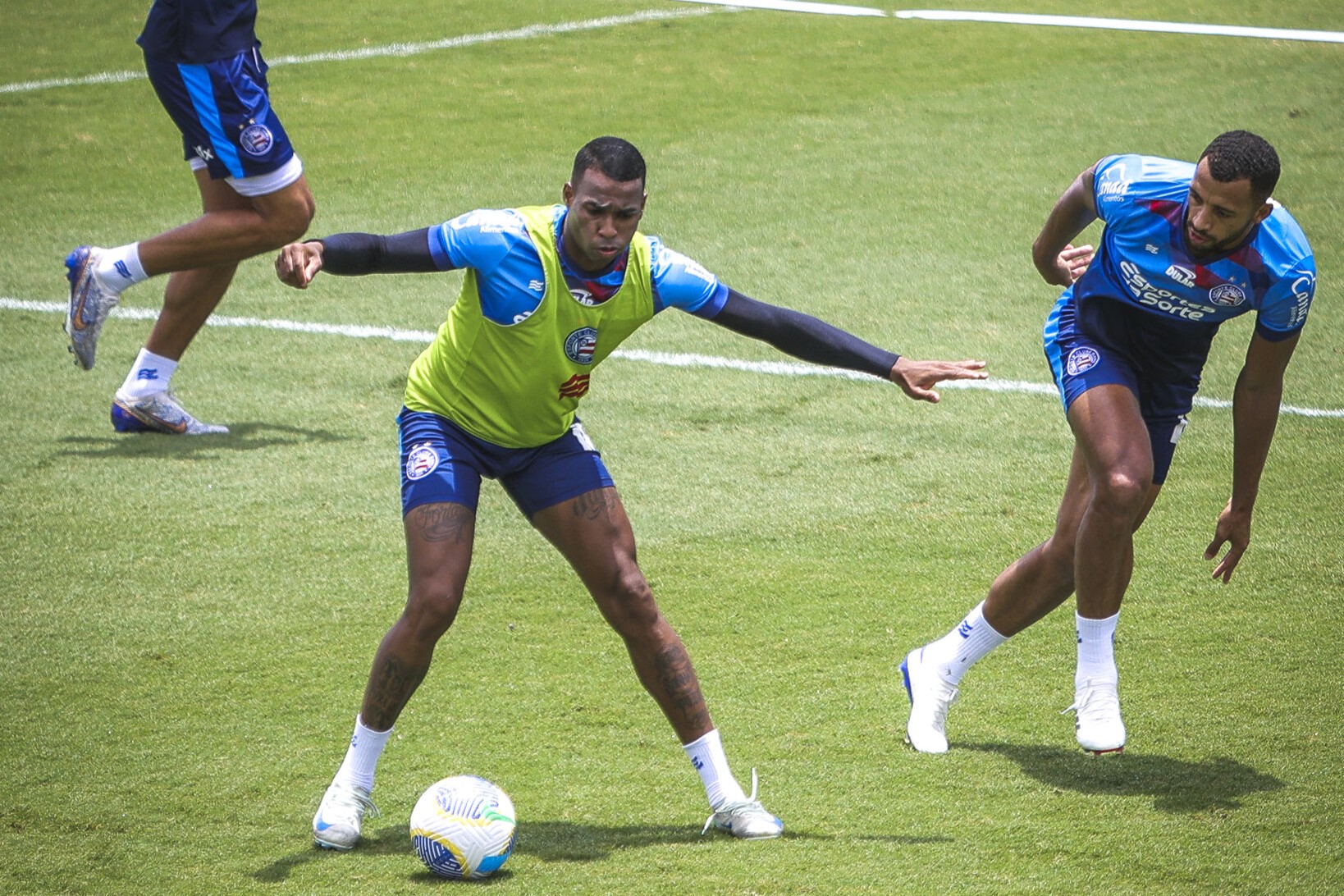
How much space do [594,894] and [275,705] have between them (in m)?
1.92

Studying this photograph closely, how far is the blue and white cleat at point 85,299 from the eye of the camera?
7.54 meters

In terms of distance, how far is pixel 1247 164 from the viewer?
5.08m

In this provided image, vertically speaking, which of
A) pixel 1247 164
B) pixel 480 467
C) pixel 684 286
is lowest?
pixel 480 467

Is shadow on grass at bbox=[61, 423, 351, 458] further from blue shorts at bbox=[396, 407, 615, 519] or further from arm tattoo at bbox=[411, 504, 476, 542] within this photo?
arm tattoo at bbox=[411, 504, 476, 542]

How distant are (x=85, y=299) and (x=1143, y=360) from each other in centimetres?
501

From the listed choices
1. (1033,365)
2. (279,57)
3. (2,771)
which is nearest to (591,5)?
(279,57)

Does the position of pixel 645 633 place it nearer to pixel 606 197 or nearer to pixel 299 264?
pixel 606 197

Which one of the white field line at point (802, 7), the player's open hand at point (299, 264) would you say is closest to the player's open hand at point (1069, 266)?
the player's open hand at point (299, 264)

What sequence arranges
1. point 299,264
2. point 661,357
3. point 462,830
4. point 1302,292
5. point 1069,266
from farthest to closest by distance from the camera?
point 661,357, point 1069,266, point 1302,292, point 299,264, point 462,830

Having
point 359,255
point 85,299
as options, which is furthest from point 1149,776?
point 85,299

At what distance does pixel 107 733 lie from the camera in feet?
18.9

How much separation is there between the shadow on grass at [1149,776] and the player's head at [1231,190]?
1.87 meters

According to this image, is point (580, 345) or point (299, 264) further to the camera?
point (580, 345)

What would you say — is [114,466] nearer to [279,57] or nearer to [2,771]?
[2,771]
